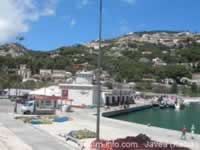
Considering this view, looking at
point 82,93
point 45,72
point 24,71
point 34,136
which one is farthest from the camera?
point 45,72

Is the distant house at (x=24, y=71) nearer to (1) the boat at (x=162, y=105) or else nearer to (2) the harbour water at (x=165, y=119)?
(1) the boat at (x=162, y=105)

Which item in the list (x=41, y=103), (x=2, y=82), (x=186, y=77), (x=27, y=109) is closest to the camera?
(x=27, y=109)

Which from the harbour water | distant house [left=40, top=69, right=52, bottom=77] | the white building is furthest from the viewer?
distant house [left=40, top=69, right=52, bottom=77]

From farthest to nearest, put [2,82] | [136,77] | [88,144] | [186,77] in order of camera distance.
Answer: [186,77]
[136,77]
[2,82]
[88,144]

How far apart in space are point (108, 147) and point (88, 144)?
3.61 m

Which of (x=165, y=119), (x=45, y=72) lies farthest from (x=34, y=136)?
(x=45, y=72)

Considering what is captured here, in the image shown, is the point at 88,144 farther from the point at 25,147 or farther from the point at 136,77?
the point at 136,77

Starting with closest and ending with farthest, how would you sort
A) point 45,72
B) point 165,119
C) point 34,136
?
point 34,136 < point 165,119 < point 45,72

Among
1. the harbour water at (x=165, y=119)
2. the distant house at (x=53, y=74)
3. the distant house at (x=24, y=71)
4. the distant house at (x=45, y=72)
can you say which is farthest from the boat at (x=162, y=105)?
the distant house at (x=45, y=72)

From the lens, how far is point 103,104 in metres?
74.3

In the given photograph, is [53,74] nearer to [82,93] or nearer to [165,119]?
[82,93]

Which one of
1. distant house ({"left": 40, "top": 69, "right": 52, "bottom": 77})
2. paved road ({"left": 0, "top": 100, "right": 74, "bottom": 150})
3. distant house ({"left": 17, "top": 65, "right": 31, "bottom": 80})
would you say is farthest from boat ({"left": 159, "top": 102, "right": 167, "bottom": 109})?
distant house ({"left": 40, "top": 69, "right": 52, "bottom": 77})

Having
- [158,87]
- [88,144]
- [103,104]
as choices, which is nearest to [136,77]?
[158,87]

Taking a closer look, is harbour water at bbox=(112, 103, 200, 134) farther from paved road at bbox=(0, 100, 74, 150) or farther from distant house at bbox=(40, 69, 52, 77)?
distant house at bbox=(40, 69, 52, 77)
